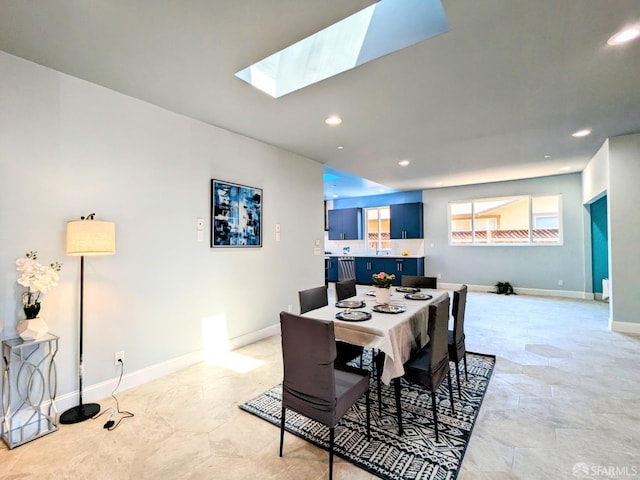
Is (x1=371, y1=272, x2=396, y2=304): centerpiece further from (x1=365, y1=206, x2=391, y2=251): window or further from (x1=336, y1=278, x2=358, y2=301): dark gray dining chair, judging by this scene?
(x1=365, y1=206, x2=391, y2=251): window

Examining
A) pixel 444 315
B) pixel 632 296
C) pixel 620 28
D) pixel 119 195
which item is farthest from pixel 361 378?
pixel 632 296

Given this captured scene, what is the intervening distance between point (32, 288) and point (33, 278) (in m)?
0.07

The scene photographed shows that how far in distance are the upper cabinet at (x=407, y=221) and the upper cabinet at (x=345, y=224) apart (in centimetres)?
120

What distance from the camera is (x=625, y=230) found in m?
4.09

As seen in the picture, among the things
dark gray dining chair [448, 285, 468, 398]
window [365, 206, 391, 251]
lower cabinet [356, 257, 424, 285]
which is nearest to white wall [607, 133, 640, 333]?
dark gray dining chair [448, 285, 468, 398]

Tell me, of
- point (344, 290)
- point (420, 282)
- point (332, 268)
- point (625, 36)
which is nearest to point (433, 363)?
point (344, 290)

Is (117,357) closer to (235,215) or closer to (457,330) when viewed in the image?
(235,215)

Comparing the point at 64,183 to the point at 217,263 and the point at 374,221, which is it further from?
Result: the point at 374,221

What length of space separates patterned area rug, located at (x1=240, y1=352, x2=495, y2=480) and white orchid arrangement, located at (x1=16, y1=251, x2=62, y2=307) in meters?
1.69

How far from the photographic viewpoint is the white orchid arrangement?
2059 mm

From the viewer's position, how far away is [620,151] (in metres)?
4.09

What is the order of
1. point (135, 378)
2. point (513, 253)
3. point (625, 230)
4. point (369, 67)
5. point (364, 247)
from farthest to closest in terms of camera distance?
point (364, 247), point (513, 253), point (625, 230), point (135, 378), point (369, 67)

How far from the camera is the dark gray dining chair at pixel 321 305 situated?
2.56 m

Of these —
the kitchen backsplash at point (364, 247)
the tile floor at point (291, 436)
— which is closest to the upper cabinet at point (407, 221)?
the kitchen backsplash at point (364, 247)
